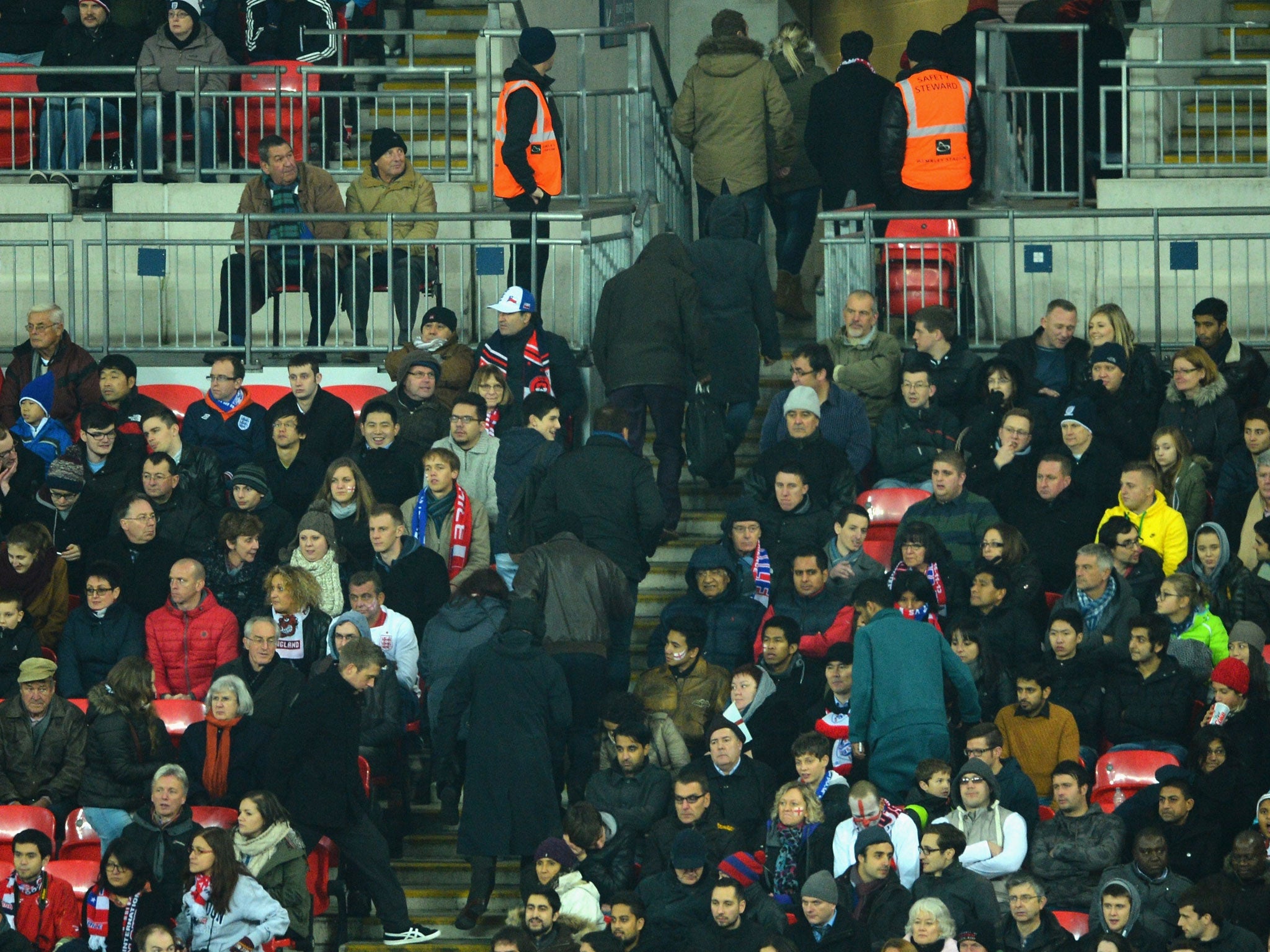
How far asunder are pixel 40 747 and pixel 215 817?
3.27 feet

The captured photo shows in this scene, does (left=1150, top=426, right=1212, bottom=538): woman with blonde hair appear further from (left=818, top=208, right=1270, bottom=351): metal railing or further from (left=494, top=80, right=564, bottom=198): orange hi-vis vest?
(left=494, top=80, right=564, bottom=198): orange hi-vis vest

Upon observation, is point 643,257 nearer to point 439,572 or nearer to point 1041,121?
point 439,572

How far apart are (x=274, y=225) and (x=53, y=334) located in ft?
5.35

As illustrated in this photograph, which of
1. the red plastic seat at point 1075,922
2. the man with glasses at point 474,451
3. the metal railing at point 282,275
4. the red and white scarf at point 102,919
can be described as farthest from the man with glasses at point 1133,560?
the red and white scarf at point 102,919

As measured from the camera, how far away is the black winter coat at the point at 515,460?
14227 mm

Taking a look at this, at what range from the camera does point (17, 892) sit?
12.4 metres

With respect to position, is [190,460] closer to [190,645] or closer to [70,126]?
[190,645]

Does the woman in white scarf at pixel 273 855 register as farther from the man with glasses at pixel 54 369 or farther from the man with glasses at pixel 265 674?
the man with glasses at pixel 54 369

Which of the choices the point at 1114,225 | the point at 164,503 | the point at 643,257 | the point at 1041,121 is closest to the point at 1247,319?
the point at 1114,225

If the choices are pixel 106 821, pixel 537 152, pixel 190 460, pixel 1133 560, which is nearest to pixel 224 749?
pixel 106 821

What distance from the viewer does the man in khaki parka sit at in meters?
16.5

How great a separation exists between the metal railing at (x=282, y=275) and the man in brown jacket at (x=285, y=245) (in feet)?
0.05

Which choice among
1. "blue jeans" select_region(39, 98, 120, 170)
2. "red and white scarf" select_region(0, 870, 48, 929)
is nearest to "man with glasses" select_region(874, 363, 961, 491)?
"red and white scarf" select_region(0, 870, 48, 929)

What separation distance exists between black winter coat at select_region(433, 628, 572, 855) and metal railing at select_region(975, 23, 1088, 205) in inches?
247
